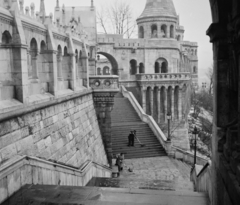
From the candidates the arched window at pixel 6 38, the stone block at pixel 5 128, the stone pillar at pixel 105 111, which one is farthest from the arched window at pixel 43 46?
the stone pillar at pixel 105 111

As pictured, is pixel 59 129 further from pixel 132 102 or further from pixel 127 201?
pixel 132 102

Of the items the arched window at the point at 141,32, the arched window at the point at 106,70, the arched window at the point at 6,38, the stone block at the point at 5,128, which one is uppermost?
the arched window at the point at 141,32

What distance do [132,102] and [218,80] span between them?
1998 cm

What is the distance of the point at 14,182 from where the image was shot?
597cm

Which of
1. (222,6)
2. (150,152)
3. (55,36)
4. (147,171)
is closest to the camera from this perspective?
(222,6)

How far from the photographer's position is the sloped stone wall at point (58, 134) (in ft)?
22.5

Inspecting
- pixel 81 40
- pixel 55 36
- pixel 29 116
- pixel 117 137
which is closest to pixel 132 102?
pixel 117 137

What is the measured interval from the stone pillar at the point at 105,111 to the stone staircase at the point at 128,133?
2.29 m

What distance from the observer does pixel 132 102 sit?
82.2 feet

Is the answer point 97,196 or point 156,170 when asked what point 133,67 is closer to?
point 156,170

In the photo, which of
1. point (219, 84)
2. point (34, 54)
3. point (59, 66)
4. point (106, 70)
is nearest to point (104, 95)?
point (59, 66)

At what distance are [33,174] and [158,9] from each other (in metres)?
30.6

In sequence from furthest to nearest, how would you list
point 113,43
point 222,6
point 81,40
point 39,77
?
1. point 113,43
2. point 81,40
3. point 39,77
4. point 222,6

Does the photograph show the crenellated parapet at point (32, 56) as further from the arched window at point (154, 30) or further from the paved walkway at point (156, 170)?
the arched window at point (154, 30)
